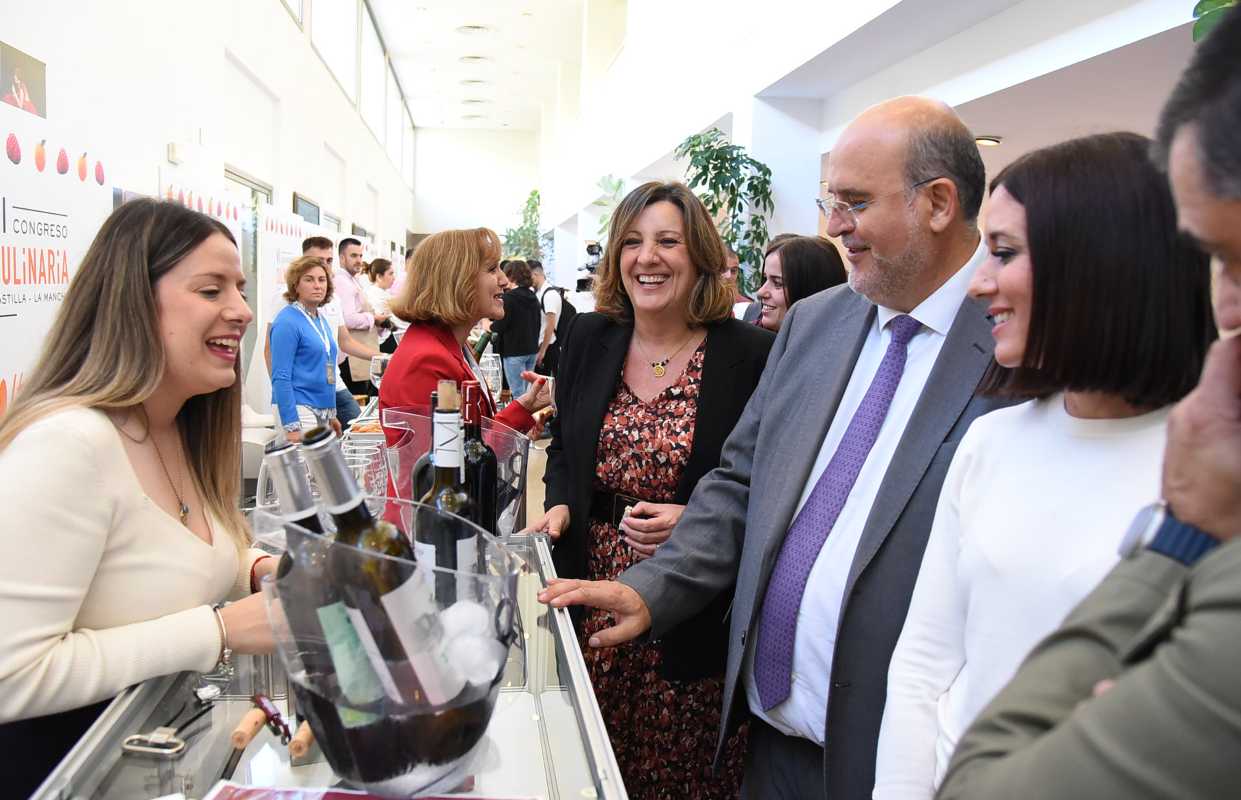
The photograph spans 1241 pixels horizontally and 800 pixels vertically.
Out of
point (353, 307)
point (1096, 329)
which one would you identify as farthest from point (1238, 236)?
point (353, 307)

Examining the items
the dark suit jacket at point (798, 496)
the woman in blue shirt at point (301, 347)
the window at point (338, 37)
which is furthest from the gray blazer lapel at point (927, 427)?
the window at point (338, 37)

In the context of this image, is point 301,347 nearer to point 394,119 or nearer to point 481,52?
point 481,52

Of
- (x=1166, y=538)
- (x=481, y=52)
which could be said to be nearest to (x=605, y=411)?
(x=1166, y=538)

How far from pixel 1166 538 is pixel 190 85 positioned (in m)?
6.71

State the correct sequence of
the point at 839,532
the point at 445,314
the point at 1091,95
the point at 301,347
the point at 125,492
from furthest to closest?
the point at 301,347 < the point at 1091,95 < the point at 445,314 < the point at 839,532 < the point at 125,492

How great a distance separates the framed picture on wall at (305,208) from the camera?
10448 millimetres

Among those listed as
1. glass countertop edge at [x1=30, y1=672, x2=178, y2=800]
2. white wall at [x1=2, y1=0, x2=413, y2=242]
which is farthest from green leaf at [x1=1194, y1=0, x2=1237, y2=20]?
white wall at [x1=2, y1=0, x2=413, y2=242]

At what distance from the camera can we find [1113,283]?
0.98 metres

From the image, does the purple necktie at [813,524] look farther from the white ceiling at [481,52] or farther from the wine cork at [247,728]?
the white ceiling at [481,52]

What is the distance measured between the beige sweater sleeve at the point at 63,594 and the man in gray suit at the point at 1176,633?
1054 millimetres

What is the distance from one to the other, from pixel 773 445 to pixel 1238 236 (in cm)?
118

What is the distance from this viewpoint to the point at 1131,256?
977 millimetres

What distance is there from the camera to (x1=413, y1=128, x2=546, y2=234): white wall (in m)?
28.6

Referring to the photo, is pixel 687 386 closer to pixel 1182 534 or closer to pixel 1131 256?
pixel 1131 256
